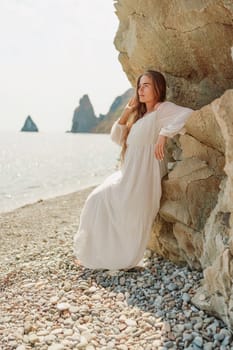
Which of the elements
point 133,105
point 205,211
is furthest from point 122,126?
point 205,211

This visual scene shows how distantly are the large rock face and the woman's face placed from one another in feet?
1.55

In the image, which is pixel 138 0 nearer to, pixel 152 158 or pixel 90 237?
pixel 152 158

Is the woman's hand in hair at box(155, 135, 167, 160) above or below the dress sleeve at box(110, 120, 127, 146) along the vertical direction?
below

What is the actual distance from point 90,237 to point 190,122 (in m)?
2.32

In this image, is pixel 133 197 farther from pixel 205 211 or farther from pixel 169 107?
pixel 169 107

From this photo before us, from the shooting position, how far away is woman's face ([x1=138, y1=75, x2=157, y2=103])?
19.9ft

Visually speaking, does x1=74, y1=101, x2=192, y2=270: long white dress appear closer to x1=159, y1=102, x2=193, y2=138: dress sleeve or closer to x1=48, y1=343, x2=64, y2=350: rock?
x1=159, y1=102, x2=193, y2=138: dress sleeve

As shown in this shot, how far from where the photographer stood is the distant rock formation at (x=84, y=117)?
566 feet

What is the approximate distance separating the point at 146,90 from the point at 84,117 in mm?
172515

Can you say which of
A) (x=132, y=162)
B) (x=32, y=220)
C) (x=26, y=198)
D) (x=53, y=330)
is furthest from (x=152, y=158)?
(x=26, y=198)

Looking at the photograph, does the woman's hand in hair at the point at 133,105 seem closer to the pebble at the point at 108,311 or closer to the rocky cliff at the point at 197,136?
the rocky cliff at the point at 197,136

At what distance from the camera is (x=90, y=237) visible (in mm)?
6332

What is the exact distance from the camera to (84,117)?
17650cm

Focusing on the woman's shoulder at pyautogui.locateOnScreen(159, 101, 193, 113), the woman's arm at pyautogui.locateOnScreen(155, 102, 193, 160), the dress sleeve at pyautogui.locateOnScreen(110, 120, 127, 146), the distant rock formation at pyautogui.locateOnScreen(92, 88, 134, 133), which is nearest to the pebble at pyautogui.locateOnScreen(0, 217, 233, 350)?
the woman's arm at pyautogui.locateOnScreen(155, 102, 193, 160)
